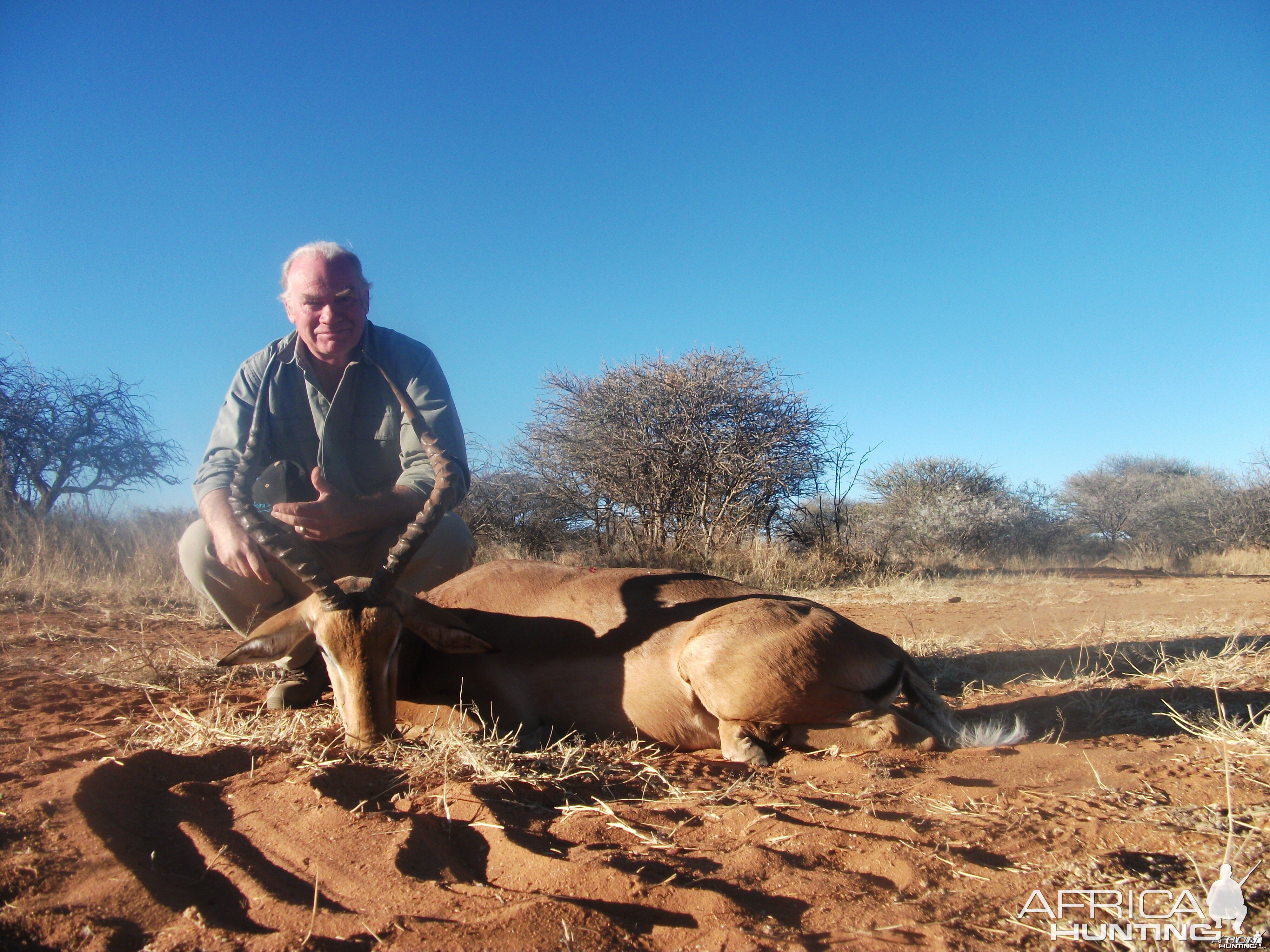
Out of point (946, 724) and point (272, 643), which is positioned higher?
point (272, 643)

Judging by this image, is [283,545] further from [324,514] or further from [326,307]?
[326,307]

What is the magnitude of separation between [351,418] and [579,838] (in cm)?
308

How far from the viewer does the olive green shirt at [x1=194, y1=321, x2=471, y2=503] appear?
4195 mm

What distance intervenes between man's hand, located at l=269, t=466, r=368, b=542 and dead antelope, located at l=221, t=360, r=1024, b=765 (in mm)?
111

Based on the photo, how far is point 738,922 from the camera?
165 centimetres

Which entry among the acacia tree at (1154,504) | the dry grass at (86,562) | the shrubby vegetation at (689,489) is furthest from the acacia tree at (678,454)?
the acacia tree at (1154,504)

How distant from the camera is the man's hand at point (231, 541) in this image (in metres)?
3.54

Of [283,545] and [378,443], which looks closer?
[283,545]

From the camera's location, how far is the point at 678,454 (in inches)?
555

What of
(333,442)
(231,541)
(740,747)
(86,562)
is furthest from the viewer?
(86,562)

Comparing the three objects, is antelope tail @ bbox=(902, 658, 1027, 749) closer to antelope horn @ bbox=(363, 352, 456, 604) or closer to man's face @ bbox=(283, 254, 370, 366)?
antelope horn @ bbox=(363, 352, 456, 604)

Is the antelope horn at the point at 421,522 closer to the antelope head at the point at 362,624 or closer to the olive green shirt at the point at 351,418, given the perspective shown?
the antelope head at the point at 362,624

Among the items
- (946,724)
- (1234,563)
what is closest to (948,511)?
(1234,563)

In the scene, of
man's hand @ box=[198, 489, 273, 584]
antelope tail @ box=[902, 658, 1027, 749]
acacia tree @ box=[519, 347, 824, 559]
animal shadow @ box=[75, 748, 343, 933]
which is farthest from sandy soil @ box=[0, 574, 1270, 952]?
acacia tree @ box=[519, 347, 824, 559]
